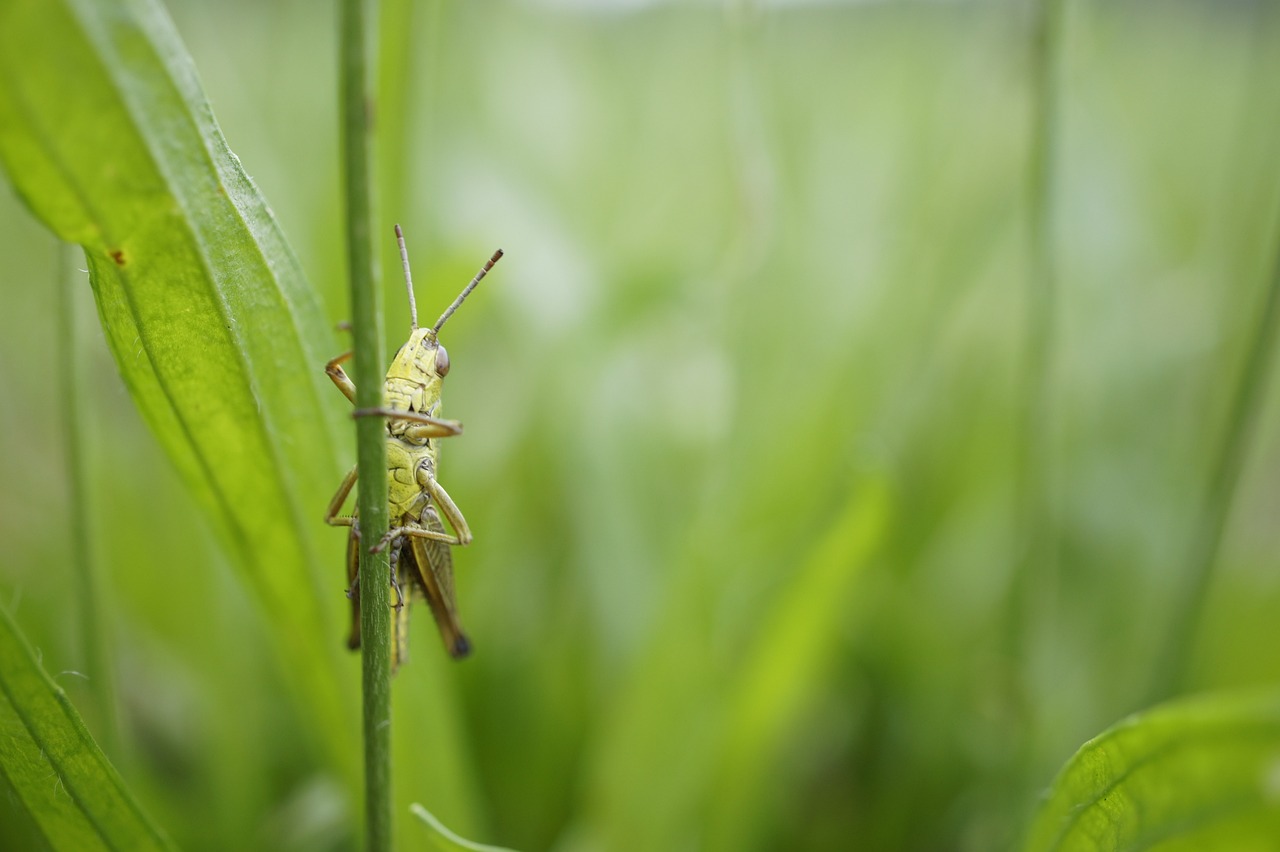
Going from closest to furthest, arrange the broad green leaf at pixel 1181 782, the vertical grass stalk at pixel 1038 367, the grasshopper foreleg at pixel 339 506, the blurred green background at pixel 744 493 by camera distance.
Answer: the broad green leaf at pixel 1181 782 < the grasshopper foreleg at pixel 339 506 < the vertical grass stalk at pixel 1038 367 < the blurred green background at pixel 744 493

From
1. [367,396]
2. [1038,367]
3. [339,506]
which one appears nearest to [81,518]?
[339,506]

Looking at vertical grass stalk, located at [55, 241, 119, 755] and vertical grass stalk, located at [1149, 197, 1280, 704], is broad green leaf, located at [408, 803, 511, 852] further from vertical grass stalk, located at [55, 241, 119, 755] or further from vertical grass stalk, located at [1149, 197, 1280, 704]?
vertical grass stalk, located at [1149, 197, 1280, 704]

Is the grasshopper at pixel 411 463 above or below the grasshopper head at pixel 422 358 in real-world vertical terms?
below

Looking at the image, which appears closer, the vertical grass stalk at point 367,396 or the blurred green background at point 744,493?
the vertical grass stalk at point 367,396

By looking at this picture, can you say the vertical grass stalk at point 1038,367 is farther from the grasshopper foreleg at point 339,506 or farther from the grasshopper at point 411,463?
the grasshopper foreleg at point 339,506

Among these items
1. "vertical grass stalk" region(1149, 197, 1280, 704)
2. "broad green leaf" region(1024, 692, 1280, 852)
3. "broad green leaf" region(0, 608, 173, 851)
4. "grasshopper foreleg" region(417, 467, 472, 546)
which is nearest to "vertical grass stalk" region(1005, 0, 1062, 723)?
"vertical grass stalk" region(1149, 197, 1280, 704)

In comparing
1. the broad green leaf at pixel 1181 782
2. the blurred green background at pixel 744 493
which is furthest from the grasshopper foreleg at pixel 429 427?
the broad green leaf at pixel 1181 782

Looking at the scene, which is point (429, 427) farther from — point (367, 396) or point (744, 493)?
point (744, 493)
